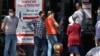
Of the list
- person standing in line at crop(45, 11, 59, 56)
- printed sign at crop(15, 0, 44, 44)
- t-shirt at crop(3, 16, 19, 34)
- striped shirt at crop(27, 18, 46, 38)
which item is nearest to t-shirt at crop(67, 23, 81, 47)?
person standing in line at crop(45, 11, 59, 56)

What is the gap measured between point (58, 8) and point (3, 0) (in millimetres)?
2003

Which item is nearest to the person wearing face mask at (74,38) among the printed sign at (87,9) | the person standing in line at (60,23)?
the person standing in line at (60,23)

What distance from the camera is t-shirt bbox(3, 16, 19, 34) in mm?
12828

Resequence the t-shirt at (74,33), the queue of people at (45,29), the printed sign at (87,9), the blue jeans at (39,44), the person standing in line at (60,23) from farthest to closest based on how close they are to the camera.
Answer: the printed sign at (87,9), the person standing in line at (60,23), the blue jeans at (39,44), the queue of people at (45,29), the t-shirt at (74,33)

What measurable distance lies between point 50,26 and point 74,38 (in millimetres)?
1050

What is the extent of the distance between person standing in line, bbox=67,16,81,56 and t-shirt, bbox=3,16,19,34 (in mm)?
1922

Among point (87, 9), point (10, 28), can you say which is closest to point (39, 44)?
point (10, 28)

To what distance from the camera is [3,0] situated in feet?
46.7

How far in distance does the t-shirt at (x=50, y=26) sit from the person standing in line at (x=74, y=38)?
763mm

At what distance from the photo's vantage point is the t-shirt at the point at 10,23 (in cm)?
1283

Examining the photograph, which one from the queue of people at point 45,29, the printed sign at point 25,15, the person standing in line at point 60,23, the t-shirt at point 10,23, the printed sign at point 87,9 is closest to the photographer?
the queue of people at point 45,29

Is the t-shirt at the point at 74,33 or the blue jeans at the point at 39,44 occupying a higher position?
the t-shirt at the point at 74,33

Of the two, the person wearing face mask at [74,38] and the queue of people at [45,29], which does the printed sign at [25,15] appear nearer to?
the queue of people at [45,29]

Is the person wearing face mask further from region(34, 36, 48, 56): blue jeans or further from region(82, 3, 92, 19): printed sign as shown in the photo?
region(82, 3, 92, 19): printed sign
